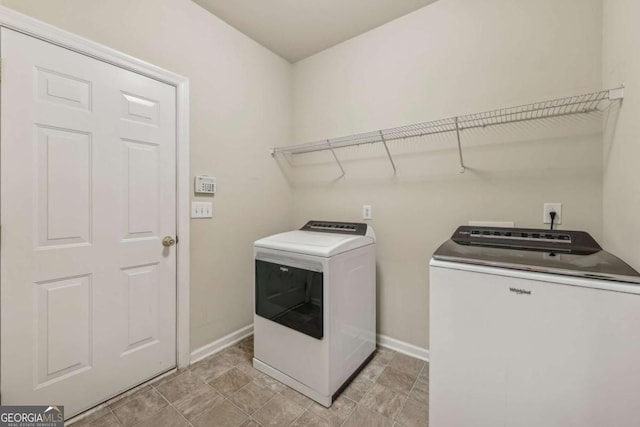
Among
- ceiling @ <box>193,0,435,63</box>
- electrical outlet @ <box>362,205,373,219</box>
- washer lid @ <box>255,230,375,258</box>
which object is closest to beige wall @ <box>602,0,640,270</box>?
ceiling @ <box>193,0,435,63</box>

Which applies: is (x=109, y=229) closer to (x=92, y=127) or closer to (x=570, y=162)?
(x=92, y=127)

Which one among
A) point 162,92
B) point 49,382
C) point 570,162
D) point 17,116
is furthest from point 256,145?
point 570,162

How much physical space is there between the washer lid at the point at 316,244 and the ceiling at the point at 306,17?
171 cm

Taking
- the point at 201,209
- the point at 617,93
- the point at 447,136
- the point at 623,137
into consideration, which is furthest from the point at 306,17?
the point at 623,137

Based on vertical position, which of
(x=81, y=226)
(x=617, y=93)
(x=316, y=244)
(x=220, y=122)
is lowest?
(x=316, y=244)

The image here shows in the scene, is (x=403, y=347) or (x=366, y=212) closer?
(x=403, y=347)

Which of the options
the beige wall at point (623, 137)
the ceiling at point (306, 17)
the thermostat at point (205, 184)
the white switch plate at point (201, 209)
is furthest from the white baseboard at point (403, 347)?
the ceiling at point (306, 17)

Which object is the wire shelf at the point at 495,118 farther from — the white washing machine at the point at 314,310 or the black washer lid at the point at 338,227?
the white washing machine at the point at 314,310

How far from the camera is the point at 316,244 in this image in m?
1.64

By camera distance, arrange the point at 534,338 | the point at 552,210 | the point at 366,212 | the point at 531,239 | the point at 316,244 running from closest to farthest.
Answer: the point at 534,338 < the point at 531,239 < the point at 552,210 < the point at 316,244 < the point at 366,212

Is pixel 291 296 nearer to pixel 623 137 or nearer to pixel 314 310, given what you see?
pixel 314 310

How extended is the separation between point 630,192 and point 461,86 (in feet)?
3.67

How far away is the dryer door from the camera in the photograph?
1.54 meters

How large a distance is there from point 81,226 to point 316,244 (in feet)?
4.30
